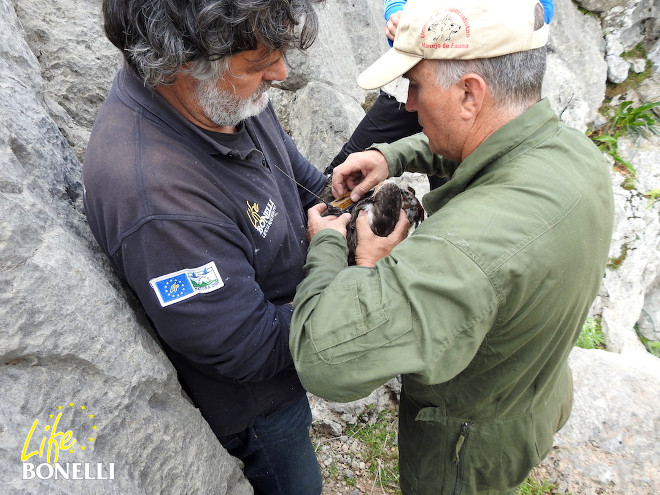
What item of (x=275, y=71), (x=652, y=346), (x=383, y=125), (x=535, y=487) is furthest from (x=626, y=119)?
(x=275, y=71)

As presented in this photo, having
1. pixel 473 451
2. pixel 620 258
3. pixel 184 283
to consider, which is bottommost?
pixel 620 258

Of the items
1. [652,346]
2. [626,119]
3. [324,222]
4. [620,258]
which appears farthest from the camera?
[626,119]

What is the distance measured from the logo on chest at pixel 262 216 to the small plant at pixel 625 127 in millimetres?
8812

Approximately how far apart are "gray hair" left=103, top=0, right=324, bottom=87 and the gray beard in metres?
0.07

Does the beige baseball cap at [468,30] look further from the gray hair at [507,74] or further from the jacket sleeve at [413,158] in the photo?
the jacket sleeve at [413,158]

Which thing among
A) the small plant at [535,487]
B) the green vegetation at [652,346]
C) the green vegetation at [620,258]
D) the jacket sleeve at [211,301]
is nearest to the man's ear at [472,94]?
the jacket sleeve at [211,301]

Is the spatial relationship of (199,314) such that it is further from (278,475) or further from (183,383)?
(278,475)

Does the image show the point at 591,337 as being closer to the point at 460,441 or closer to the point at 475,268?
the point at 460,441

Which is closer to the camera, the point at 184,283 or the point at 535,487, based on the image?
the point at 184,283

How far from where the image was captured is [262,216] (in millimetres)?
2391

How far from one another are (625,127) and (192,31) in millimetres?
9873

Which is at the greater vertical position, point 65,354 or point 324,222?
point 65,354

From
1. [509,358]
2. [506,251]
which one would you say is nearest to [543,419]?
[509,358]

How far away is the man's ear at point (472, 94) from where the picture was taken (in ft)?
6.89
